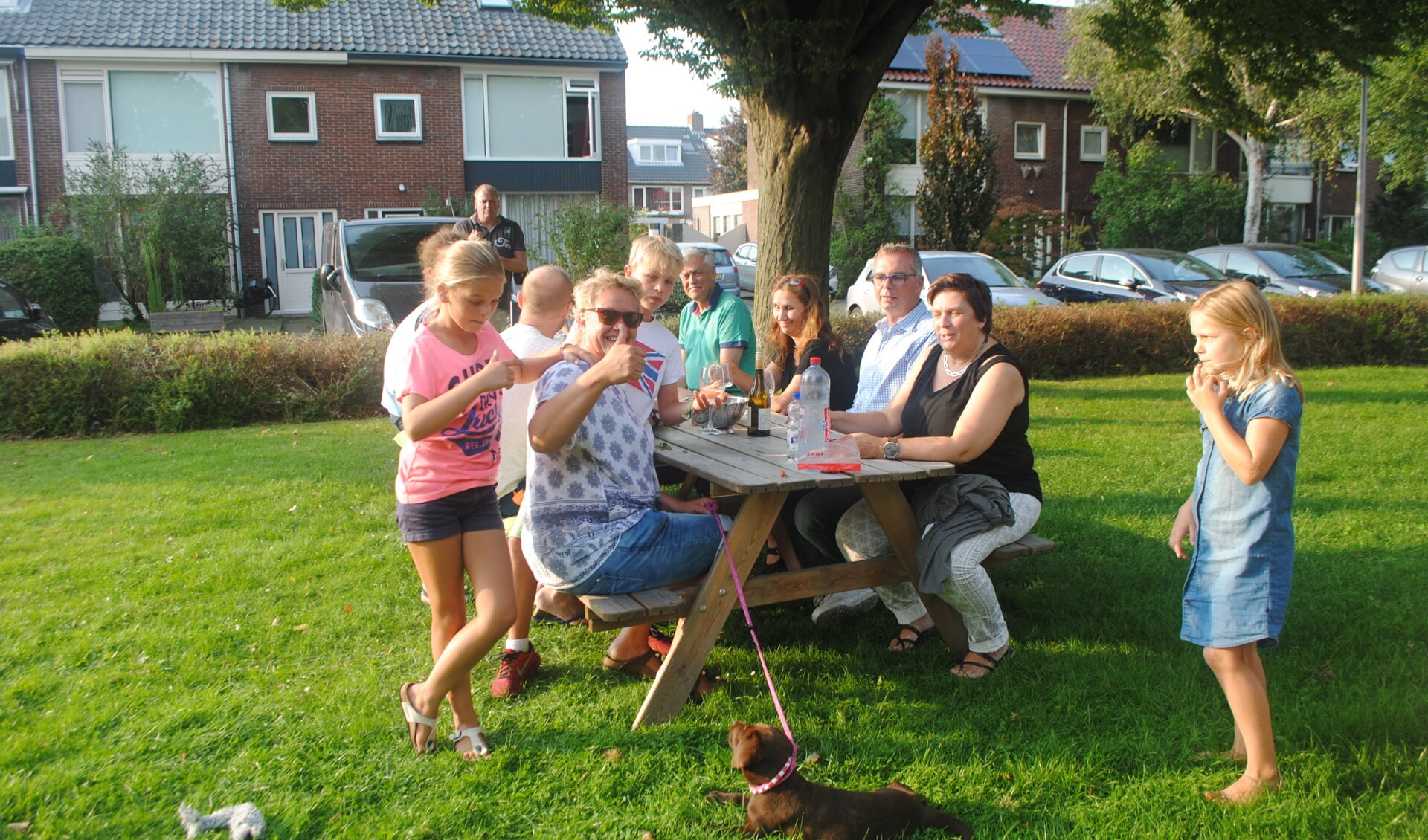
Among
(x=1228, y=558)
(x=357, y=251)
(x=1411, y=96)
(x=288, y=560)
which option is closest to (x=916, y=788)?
(x=1228, y=558)

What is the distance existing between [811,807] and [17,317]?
1457 cm

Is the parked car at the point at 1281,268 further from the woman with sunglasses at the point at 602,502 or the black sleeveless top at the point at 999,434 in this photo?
the woman with sunglasses at the point at 602,502

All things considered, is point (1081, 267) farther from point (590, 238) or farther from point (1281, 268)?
point (590, 238)

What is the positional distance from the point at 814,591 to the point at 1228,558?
58.7 inches

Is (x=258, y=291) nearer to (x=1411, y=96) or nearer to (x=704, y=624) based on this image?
(x=704, y=624)

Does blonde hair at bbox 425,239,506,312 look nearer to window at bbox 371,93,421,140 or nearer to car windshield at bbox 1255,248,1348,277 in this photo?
car windshield at bbox 1255,248,1348,277

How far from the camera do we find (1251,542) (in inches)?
119

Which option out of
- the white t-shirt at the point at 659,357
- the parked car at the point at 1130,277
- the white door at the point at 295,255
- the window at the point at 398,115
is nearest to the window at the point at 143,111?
the white door at the point at 295,255

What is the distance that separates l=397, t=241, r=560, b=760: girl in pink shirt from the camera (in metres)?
3.24

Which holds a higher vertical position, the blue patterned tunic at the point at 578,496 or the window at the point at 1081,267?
the window at the point at 1081,267

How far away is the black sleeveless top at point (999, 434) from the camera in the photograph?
164 inches

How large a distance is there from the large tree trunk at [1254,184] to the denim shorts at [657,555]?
28436mm

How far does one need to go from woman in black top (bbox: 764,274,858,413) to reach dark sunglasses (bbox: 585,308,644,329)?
6.04 feet

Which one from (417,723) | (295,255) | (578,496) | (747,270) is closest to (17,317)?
(295,255)
